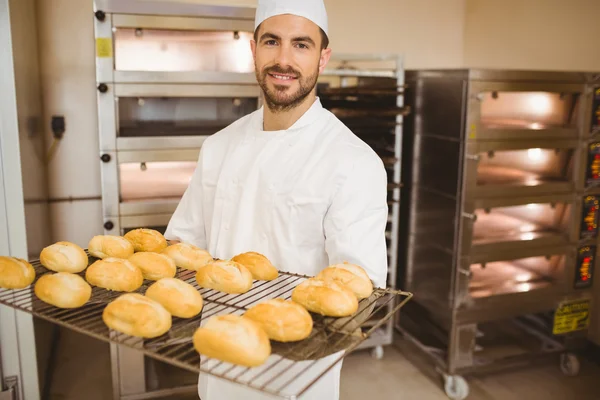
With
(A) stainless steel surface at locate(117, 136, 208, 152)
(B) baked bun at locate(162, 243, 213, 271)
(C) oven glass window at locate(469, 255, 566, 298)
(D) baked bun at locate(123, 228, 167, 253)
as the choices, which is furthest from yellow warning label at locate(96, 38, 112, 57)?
(C) oven glass window at locate(469, 255, 566, 298)

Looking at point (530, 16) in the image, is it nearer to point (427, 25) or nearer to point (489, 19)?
point (489, 19)

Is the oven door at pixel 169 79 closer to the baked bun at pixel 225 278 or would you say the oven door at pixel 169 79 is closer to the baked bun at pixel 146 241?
the baked bun at pixel 146 241

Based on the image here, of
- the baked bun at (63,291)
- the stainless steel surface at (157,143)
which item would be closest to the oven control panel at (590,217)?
the stainless steel surface at (157,143)

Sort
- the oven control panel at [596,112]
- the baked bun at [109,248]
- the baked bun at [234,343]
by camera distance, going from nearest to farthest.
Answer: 1. the baked bun at [234,343]
2. the baked bun at [109,248]
3. the oven control panel at [596,112]

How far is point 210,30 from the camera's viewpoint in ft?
8.66

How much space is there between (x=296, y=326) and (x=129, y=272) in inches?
16.4

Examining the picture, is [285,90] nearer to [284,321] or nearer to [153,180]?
[284,321]

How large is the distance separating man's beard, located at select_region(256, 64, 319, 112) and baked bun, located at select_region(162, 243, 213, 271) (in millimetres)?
560

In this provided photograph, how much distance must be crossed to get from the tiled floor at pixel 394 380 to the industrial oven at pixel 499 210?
11 cm

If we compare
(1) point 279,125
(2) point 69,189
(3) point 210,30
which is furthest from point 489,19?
(2) point 69,189

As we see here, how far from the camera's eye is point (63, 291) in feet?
3.63

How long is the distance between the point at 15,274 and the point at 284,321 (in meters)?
0.58

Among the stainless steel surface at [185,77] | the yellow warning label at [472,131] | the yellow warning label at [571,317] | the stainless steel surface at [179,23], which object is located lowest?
the yellow warning label at [571,317]

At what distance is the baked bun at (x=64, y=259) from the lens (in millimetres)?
1264
